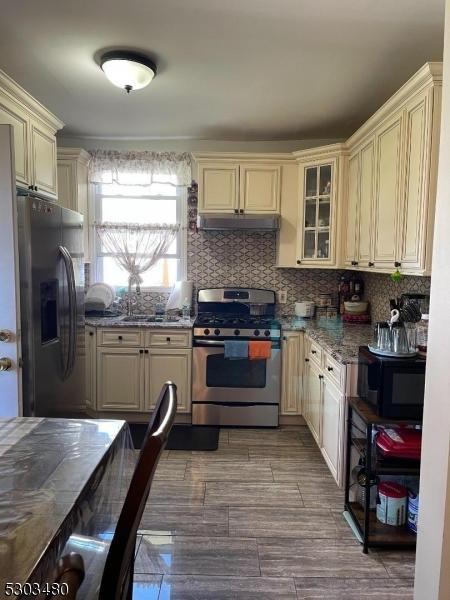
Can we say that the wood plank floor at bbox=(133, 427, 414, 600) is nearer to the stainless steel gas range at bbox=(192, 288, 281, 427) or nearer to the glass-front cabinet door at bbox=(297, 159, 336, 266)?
the stainless steel gas range at bbox=(192, 288, 281, 427)

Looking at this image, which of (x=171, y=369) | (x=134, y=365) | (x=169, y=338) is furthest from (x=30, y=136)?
(x=171, y=369)

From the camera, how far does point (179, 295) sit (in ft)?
12.8

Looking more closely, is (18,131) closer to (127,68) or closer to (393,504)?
(127,68)

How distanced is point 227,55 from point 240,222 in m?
A: 1.48

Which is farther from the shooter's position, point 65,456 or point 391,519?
point 391,519

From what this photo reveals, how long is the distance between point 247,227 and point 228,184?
0.43 meters

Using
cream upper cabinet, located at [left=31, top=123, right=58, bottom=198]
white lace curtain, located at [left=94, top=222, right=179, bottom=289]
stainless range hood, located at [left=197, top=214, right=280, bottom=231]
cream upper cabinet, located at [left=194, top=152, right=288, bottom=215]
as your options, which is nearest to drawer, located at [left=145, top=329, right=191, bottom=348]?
white lace curtain, located at [left=94, top=222, right=179, bottom=289]

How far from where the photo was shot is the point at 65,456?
4.26 feet

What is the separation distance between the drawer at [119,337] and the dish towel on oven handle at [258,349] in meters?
0.94

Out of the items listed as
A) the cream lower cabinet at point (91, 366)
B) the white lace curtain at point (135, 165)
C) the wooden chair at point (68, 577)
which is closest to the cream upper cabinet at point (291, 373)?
the cream lower cabinet at point (91, 366)

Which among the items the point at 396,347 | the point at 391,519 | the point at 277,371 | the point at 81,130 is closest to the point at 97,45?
the point at 81,130

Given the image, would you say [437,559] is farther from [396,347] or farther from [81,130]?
[81,130]

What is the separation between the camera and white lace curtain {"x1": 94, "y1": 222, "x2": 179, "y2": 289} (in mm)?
4031

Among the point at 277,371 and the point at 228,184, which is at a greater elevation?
the point at 228,184
